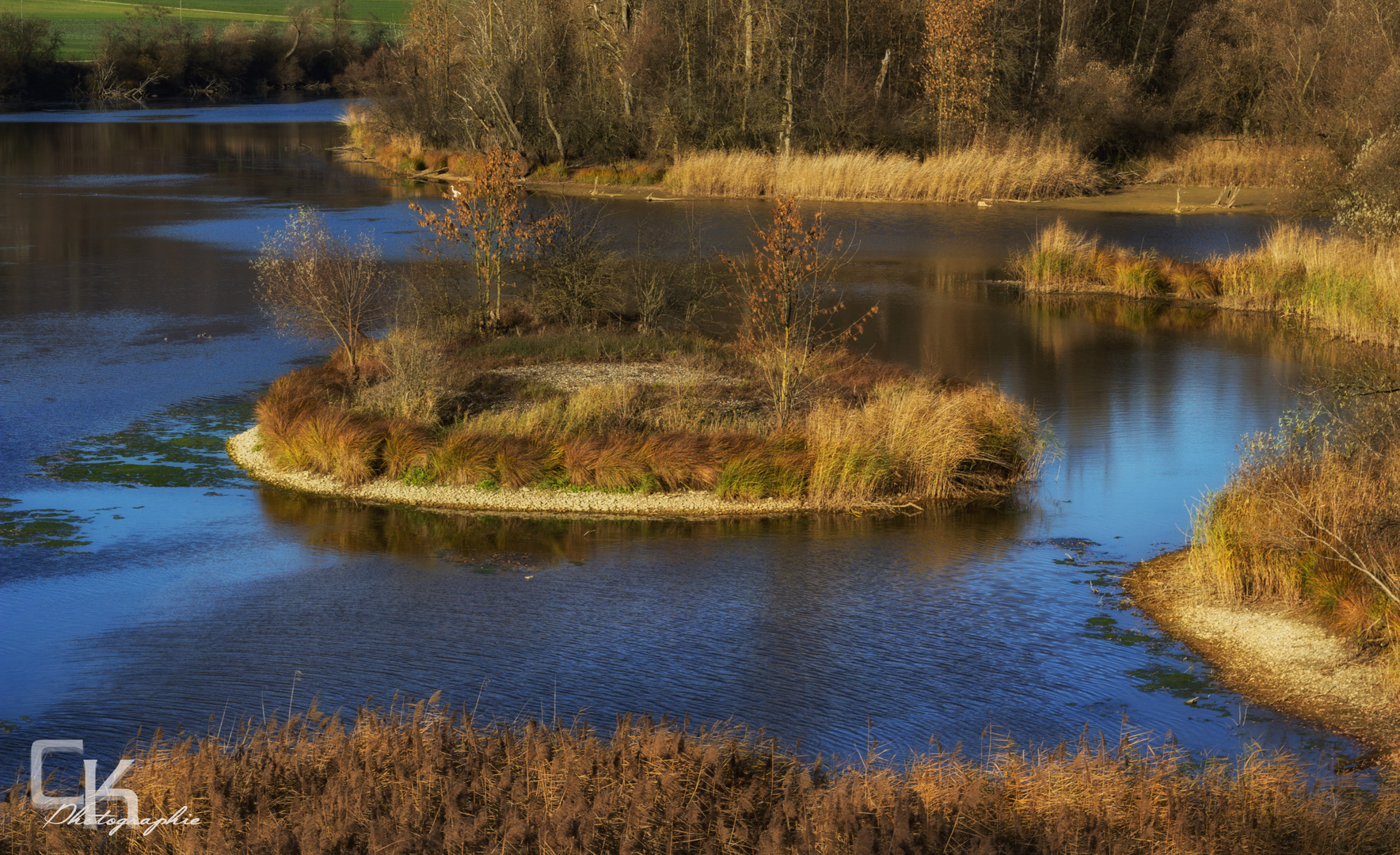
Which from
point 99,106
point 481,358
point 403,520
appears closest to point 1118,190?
point 481,358

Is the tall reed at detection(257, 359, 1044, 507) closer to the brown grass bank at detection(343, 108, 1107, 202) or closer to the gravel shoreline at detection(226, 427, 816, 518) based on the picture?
the gravel shoreline at detection(226, 427, 816, 518)

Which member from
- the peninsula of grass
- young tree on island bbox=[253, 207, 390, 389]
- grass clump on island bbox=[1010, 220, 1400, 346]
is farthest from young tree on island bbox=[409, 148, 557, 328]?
grass clump on island bbox=[1010, 220, 1400, 346]

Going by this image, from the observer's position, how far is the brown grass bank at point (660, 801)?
615cm

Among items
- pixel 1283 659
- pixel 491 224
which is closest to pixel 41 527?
pixel 491 224

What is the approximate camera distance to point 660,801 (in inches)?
256

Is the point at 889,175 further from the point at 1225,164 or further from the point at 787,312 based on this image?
the point at 787,312

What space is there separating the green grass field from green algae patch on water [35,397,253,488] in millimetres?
86258

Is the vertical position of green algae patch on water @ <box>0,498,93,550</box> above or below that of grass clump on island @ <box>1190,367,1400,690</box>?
below

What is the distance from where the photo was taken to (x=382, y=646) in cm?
983

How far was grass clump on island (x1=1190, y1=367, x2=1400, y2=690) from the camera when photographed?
9.72 meters

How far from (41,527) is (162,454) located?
2.75 meters

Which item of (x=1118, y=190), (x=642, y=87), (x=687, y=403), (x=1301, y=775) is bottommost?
(x=1301, y=775)

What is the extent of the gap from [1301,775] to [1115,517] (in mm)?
5872

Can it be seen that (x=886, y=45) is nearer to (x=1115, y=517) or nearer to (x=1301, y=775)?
(x=1115, y=517)
